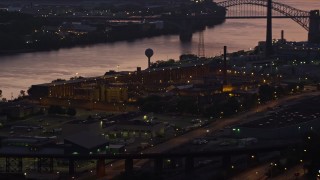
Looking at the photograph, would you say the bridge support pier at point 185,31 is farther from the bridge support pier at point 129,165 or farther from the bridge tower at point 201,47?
the bridge support pier at point 129,165

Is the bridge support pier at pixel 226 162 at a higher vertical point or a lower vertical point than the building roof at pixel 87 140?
lower

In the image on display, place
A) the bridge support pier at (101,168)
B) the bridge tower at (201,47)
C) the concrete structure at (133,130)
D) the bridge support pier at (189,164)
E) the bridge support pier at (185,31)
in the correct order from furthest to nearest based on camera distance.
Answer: the bridge support pier at (185,31) < the bridge tower at (201,47) < the concrete structure at (133,130) < the bridge support pier at (189,164) < the bridge support pier at (101,168)

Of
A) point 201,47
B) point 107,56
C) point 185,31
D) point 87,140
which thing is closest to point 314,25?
point 201,47

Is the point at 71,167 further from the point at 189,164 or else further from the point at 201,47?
the point at 201,47

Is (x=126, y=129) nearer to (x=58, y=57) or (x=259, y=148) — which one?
(x=259, y=148)

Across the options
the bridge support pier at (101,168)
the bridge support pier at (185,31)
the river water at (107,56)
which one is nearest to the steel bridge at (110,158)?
the bridge support pier at (101,168)

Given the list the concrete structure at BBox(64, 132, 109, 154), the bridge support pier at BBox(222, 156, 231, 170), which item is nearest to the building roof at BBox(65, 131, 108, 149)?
the concrete structure at BBox(64, 132, 109, 154)
